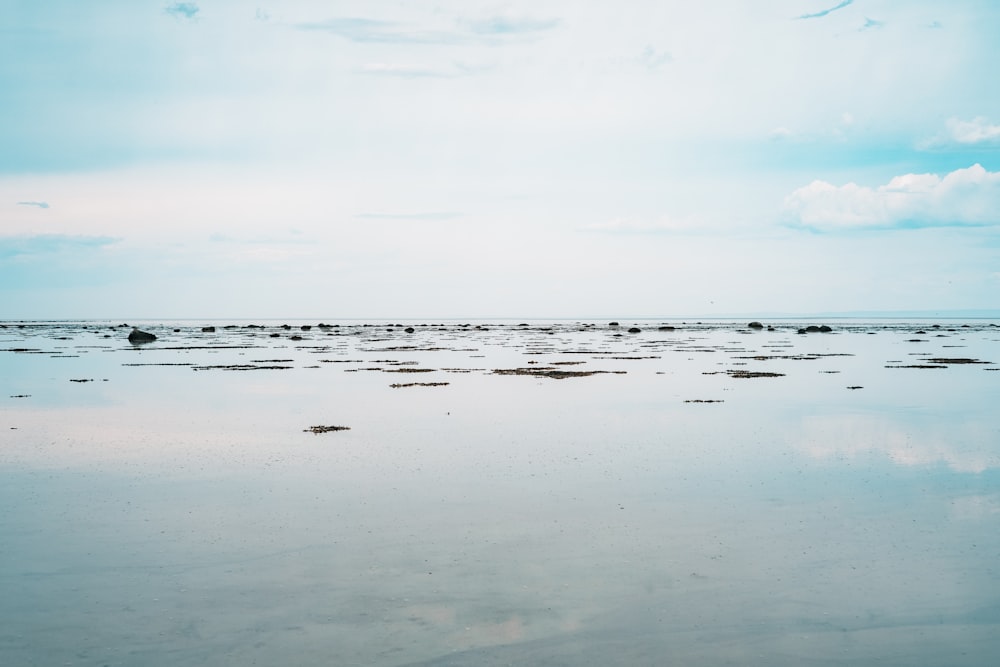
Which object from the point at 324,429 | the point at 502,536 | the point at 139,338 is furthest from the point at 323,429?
the point at 139,338

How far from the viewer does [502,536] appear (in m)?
11.4

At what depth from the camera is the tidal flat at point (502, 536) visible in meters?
7.95

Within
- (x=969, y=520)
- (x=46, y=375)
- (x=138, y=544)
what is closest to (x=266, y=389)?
(x=46, y=375)

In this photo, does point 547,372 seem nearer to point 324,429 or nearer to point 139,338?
point 324,429

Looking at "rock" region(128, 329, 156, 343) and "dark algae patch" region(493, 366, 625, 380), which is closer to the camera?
"dark algae patch" region(493, 366, 625, 380)

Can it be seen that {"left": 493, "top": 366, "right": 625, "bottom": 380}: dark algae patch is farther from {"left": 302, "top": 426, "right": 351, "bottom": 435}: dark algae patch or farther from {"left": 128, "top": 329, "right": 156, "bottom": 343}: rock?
{"left": 128, "top": 329, "right": 156, "bottom": 343}: rock

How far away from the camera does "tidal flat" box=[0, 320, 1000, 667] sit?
7.95 meters

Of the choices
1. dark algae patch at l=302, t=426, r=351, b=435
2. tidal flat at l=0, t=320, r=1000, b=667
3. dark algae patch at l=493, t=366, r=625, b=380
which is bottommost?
tidal flat at l=0, t=320, r=1000, b=667

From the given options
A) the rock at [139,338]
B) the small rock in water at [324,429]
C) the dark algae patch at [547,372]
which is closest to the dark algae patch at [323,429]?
the small rock in water at [324,429]

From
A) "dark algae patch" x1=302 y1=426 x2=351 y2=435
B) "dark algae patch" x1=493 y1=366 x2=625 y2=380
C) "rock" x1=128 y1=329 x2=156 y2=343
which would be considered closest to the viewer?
"dark algae patch" x1=302 y1=426 x2=351 y2=435

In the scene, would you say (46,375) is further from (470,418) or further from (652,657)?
(652,657)

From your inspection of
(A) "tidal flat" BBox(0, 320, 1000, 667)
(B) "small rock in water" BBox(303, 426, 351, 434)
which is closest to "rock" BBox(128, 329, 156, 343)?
(A) "tidal flat" BBox(0, 320, 1000, 667)

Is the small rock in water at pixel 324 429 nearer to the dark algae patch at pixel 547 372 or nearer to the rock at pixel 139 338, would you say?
the dark algae patch at pixel 547 372

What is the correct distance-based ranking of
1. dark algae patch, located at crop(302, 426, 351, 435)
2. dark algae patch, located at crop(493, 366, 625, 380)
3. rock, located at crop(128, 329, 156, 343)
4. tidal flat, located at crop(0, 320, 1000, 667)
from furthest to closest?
1. rock, located at crop(128, 329, 156, 343)
2. dark algae patch, located at crop(493, 366, 625, 380)
3. dark algae patch, located at crop(302, 426, 351, 435)
4. tidal flat, located at crop(0, 320, 1000, 667)
